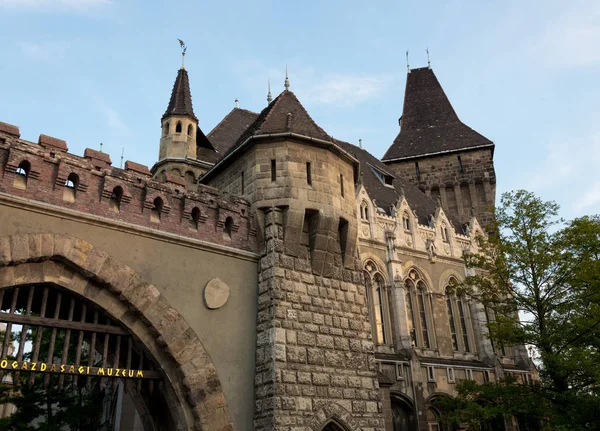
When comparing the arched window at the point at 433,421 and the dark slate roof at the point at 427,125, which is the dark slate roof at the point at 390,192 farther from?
the arched window at the point at 433,421

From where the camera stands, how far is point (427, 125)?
1238 inches

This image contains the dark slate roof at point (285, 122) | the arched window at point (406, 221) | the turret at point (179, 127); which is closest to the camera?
the dark slate roof at point (285, 122)

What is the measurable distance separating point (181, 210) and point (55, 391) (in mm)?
10129

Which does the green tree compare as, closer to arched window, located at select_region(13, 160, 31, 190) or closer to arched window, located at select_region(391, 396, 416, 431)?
arched window, located at select_region(391, 396, 416, 431)

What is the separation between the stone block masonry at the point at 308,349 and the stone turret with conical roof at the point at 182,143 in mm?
9233

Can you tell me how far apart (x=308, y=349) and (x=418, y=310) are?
1024 centimetres

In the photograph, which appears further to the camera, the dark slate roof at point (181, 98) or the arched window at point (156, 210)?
the dark slate roof at point (181, 98)

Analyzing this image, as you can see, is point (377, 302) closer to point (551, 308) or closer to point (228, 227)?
point (551, 308)

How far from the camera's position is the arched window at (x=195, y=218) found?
1114 cm

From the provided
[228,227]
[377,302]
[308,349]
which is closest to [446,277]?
[377,302]

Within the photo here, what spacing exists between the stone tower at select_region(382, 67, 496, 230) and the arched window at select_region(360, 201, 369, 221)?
8.34 metres

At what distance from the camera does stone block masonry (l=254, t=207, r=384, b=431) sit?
33.5 ft

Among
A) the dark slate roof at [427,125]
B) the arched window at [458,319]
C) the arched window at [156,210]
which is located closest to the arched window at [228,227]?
the arched window at [156,210]

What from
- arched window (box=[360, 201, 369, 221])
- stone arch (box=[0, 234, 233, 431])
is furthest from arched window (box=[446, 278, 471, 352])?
stone arch (box=[0, 234, 233, 431])
